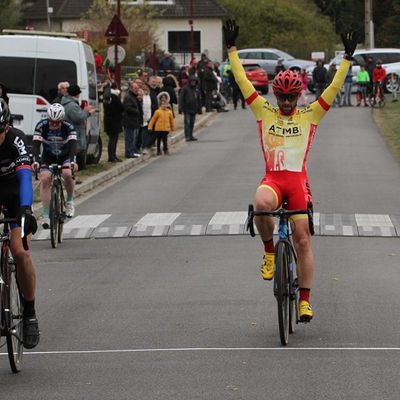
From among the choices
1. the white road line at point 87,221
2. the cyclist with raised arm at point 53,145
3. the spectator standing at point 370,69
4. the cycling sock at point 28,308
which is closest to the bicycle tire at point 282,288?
the cycling sock at point 28,308

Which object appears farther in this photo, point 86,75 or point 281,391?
point 86,75

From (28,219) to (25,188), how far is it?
0.85 ft

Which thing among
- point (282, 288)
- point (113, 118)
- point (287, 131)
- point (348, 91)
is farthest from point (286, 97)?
point (348, 91)

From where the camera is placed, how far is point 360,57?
189 feet

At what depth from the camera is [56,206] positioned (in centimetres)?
1712

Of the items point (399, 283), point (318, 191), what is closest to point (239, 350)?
point (399, 283)

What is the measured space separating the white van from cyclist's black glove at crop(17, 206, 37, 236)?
17.4 meters

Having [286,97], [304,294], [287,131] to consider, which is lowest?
[304,294]

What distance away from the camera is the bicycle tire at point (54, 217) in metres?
16.8

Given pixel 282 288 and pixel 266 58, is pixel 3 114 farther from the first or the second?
pixel 266 58

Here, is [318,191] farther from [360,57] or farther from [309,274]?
[360,57]

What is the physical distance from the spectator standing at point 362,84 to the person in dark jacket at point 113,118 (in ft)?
76.1

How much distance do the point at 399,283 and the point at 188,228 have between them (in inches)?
211

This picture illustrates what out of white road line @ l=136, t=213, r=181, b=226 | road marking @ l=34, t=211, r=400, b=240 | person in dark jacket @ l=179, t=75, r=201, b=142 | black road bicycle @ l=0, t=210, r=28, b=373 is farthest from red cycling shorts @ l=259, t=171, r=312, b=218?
person in dark jacket @ l=179, t=75, r=201, b=142
